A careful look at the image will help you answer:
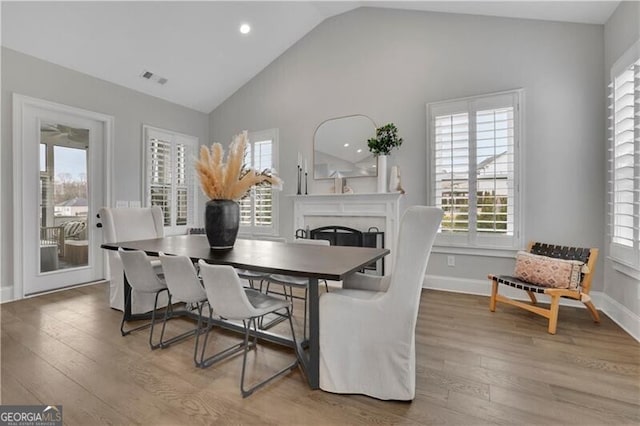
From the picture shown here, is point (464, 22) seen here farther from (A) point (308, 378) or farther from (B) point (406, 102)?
(A) point (308, 378)

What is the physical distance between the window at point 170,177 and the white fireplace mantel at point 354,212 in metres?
2.02

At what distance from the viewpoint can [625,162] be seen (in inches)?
107

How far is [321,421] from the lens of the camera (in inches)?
60.1

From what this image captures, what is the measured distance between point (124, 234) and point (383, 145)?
3189mm

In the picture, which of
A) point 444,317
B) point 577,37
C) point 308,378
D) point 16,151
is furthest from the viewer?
point 16,151

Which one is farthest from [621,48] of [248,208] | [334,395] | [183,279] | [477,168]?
[248,208]

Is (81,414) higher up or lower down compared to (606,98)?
lower down

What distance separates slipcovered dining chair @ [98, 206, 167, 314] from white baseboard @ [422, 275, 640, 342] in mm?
3200

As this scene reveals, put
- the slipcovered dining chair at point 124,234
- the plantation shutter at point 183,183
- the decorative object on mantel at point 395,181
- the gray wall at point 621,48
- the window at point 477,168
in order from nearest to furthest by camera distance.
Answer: the gray wall at point 621,48 < the slipcovered dining chair at point 124,234 < the window at point 477,168 < the decorative object on mantel at point 395,181 < the plantation shutter at point 183,183

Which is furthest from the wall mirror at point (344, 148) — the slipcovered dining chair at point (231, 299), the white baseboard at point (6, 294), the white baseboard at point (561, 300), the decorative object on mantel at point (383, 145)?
the white baseboard at point (6, 294)

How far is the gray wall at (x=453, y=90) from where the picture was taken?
3244 mm

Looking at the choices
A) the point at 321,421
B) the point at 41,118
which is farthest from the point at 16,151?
the point at 321,421

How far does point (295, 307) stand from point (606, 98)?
3.72 meters

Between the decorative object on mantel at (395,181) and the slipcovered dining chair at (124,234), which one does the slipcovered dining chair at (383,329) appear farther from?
the decorative object on mantel at (395,181)
